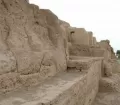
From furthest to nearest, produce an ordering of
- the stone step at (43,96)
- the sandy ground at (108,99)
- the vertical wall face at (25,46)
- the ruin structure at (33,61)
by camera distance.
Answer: the sandy ground at (108,99) < the vertical wall face at (25,46) < the ruin structure at (33,61) < the stone step at (43,96)

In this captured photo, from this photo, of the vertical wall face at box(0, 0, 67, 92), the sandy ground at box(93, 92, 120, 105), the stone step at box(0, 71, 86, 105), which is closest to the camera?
the stone step at box(0, 71, 86, 105)

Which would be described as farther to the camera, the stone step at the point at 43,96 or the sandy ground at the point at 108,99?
the sandy ground at the point at 108,99

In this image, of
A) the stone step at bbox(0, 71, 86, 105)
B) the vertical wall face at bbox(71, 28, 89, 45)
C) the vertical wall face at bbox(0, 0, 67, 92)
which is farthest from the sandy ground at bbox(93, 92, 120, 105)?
the vertical wall face at bbox(71, 28, 89, 45)

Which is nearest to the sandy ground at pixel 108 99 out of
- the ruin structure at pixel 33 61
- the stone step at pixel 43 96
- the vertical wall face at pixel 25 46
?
the ruin structure at pixel 33 61

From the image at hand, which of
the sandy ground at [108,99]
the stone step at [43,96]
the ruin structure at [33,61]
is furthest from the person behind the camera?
the sandy ground at [108,99]

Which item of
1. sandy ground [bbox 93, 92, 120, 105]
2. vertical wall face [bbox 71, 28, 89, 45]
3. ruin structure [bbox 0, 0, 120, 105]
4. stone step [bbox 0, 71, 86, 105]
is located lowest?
sandy ground [bbox 93, 92, 120, 105]

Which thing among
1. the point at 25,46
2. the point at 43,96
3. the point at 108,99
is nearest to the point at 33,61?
the point at 25,46

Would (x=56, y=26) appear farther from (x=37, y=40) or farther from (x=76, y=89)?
(x=76, y=89)

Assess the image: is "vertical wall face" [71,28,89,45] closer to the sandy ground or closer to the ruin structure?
the sandy ground

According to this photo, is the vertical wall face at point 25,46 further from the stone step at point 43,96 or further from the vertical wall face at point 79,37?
the vertical wall face at point 79,37

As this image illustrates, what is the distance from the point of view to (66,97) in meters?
3.23

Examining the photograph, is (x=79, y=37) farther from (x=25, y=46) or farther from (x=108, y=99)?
(x=25, y=46)

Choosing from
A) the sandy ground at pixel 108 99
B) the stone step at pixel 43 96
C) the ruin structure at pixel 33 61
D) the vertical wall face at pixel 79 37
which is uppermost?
the vertical wall face at pixel 79 37

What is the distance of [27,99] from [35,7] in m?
2.48
